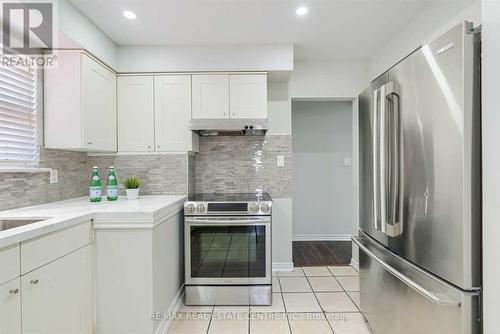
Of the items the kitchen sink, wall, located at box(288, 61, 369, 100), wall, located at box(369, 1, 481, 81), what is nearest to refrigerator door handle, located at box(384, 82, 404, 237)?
wall, located at box(369, 1, 481, 81)

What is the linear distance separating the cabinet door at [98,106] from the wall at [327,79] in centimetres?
191

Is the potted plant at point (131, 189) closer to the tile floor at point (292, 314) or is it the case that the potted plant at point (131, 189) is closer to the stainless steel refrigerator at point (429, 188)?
the tile floor at point (292, 314)

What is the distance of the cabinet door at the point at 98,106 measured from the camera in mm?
2207

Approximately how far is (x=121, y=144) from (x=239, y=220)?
1.43m

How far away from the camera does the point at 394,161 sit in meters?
1.47

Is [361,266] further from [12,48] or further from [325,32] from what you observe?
[12,48]

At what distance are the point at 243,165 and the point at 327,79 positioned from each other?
4.60 ft

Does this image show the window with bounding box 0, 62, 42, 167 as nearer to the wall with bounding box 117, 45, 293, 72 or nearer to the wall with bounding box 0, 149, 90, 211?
the wall with bounding box 0, 149, 90, 211

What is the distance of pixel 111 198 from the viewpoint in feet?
7.69

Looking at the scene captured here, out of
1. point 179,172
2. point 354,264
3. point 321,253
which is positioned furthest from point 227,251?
point 321,253

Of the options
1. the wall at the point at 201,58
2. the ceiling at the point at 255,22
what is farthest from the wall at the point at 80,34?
the wall at the point at 201,58

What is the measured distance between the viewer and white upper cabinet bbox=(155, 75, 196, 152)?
8.80ft

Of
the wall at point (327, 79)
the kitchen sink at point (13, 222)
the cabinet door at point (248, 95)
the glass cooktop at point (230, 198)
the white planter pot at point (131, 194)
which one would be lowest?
the kitchen sink at point (13, 222)

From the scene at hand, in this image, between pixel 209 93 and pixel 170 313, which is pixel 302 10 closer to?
pixel 209 93
